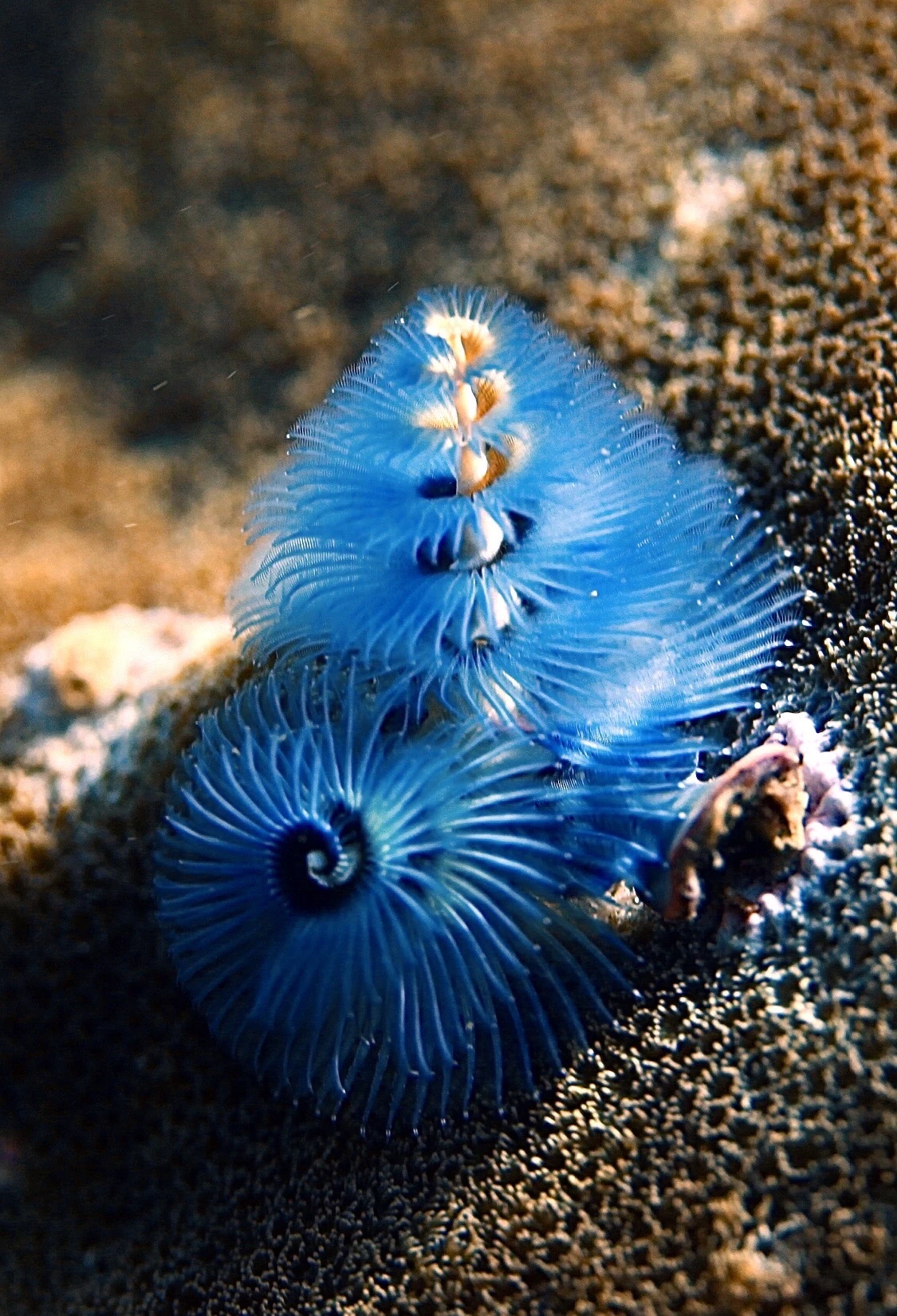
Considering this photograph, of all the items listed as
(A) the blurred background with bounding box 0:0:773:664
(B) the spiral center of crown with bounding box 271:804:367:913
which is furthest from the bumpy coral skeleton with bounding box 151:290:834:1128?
(A) the blurred background with bounding box 0:0:773:664

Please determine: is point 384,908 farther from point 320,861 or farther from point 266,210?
point 266,210

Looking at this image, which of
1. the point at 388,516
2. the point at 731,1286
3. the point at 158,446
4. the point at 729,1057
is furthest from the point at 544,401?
the point at 158,446

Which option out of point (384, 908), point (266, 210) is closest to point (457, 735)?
point (384, 908)

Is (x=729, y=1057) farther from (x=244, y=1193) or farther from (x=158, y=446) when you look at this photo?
(x=158, y=446)

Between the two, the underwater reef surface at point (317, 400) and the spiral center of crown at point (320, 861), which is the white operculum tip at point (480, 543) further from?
the underwater reef surface at point (317, 400)

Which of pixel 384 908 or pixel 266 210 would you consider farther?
pixel 266 210

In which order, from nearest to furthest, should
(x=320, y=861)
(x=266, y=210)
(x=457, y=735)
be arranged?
(x=320, y=861)
(x=457, y=735)
(x=266, y=210)

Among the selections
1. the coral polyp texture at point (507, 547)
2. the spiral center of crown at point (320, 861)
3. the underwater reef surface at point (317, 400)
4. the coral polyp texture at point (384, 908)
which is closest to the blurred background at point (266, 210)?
the underwater reef surface at point (317, 400)
